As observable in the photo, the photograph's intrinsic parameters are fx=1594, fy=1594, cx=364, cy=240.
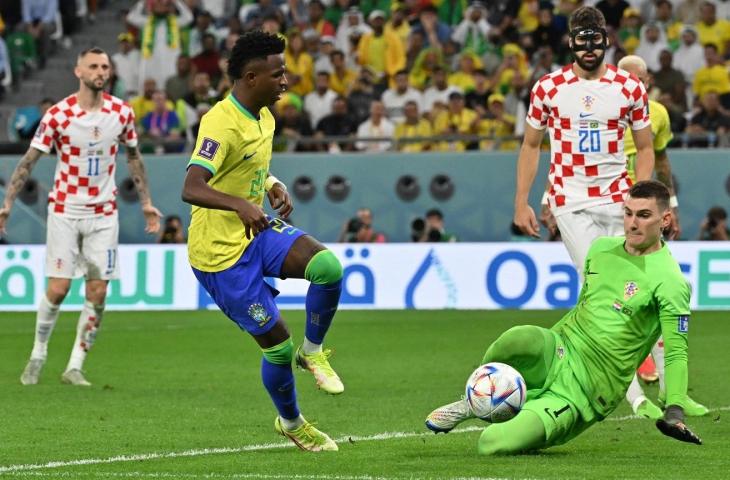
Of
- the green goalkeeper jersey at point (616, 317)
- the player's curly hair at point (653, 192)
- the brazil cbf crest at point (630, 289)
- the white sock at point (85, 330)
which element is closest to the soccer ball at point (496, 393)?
the green goalkeeper jersey at point (616, 317)

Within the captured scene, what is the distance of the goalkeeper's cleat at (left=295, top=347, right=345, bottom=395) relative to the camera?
8.34m

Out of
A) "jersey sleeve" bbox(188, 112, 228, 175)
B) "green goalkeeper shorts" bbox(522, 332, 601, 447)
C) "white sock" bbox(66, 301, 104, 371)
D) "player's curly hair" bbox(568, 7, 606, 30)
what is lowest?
"white sock" bbox(66, 301, 104, 371)

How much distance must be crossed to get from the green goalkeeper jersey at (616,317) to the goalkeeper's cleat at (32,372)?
5.64m

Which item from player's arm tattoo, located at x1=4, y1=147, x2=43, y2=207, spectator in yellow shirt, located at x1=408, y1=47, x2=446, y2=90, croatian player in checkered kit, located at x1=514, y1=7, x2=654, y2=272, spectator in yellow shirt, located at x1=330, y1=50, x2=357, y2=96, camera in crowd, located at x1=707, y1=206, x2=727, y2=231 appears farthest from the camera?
spectator in yellow shirt, located at x1=330, y1=50, x2=357, y2=96

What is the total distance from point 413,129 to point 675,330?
15.0m

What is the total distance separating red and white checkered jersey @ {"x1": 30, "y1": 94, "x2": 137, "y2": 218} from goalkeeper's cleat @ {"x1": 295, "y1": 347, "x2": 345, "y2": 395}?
4.49m

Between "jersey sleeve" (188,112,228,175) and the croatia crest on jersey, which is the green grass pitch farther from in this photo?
"jersey sleeve" (188,112,228,175)

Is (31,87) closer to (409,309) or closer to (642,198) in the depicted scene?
(409,309)

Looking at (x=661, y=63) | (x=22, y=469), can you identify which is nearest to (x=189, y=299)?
(x=661, y=63)

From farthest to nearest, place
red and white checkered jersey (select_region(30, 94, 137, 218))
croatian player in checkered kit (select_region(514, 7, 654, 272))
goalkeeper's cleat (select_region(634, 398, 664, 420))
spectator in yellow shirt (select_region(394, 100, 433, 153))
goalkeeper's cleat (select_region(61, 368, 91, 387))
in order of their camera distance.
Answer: spectator in yellow shirt (select_region(394, 100, 433, 153)) → goalkeeper's cleat (select_region(61, 368, 91, 387)) → red and white checkered jersey (select_region(30, 94, 137, 218)) → croatian player in checkered kit (select_region(514, 7, 654, 272)) → goalkeeper's cleat (select_region(634, 398, 664, 420))

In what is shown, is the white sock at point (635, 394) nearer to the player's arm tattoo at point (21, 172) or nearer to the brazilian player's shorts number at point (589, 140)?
the brazilian player's shorts number at point (589, 140)

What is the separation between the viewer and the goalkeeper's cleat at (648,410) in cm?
983

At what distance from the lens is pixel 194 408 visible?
430 inches

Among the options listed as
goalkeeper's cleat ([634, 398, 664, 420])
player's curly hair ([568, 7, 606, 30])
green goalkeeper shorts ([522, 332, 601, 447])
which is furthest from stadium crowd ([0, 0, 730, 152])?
green goalkeeper shorts ([522, 332, 601, 447])
